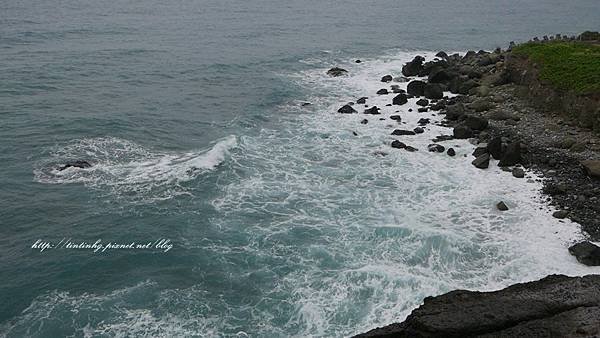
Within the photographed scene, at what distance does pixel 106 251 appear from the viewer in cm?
2364

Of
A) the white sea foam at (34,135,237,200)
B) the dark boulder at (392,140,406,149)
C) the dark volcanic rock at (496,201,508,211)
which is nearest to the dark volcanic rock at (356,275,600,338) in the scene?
the dark volcanic rock at (496,201,508,211)

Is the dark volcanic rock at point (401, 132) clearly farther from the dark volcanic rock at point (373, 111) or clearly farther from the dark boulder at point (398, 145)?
the dark volcanic rock at point (373, 111)

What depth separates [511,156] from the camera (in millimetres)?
31609

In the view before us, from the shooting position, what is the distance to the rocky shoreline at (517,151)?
40.0 ft

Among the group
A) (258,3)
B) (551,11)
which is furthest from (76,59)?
(551,11)

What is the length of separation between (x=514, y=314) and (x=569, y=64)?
3475 cm

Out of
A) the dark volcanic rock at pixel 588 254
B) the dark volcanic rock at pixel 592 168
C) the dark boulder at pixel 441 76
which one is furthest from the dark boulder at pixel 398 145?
the dark boulder at pixel 441 76

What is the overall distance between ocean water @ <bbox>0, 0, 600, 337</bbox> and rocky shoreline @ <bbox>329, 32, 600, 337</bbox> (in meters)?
1.31

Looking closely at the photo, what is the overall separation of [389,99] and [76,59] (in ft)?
118

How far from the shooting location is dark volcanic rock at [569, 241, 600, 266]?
2198 centimetres

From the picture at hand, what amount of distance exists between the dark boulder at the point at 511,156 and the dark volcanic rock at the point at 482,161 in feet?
2.96

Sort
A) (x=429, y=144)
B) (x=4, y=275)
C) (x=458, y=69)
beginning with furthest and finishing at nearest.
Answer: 1. (x=458, y=69)
2. (x=429, y=144)
3. (x=4, y=275)

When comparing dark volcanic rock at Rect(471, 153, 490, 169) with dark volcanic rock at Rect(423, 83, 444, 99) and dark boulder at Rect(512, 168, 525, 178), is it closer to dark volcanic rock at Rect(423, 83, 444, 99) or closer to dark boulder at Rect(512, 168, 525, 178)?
dark boulder at Rect(512, 168, 525, 178)

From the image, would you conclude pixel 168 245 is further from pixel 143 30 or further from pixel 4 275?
pixel 143 30
